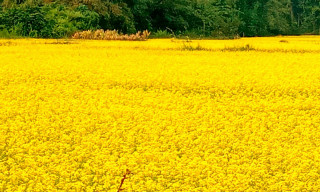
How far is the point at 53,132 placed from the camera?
18.2 ft

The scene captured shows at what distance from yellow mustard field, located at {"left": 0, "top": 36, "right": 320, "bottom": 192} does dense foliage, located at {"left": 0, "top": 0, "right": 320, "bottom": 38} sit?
765 centimetres

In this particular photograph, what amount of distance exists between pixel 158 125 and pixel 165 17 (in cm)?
1956

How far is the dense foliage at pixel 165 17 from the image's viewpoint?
1811 centimetres

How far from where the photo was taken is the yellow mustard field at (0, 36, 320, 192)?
14.3ft

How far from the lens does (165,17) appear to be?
2500 cm

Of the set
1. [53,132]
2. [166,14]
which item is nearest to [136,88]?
[53,132]

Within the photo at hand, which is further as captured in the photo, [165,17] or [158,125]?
[165,17]

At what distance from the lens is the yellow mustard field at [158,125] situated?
4.36 m

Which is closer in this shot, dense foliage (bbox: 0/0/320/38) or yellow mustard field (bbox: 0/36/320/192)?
yellow mustard field (bbox: 0/36/320/192)

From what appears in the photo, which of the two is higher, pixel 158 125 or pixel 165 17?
pixel 165 17

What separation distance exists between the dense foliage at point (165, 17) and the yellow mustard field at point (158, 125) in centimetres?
765

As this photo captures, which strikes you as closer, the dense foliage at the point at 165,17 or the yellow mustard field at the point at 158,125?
the yellow mustard field at the point at 158,125

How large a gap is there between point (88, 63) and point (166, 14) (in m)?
14.9

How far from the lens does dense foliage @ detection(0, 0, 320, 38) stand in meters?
18.1
